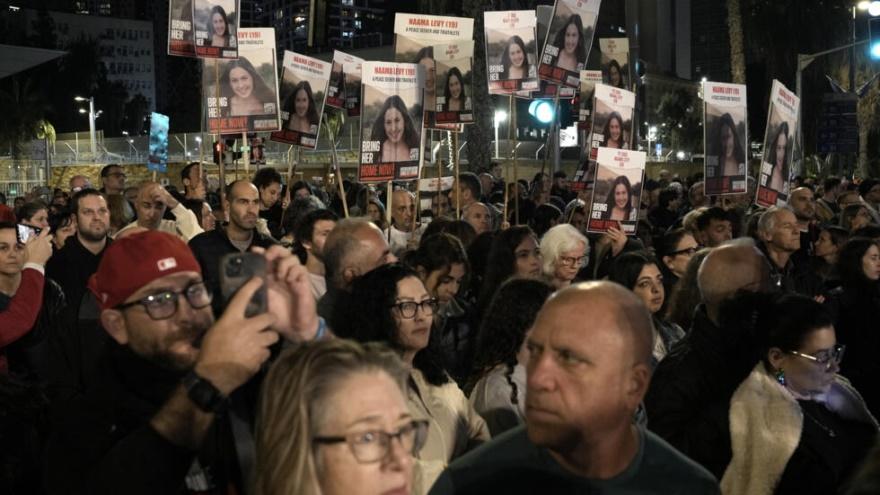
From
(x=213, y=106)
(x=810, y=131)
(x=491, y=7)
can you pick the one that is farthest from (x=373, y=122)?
(x=810, y=131)

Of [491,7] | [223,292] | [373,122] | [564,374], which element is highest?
[491,7]

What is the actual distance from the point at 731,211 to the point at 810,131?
1159 inches

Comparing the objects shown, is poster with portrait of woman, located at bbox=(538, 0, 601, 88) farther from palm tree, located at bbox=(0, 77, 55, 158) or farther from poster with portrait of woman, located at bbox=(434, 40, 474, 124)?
palm tree, located at bbox=(0, 77, 55, 158)

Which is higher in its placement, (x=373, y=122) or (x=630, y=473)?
(x=373, y=122)

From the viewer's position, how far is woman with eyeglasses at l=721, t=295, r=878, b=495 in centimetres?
401

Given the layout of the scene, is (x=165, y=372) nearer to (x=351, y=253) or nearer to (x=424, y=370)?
(x=424, y=370)

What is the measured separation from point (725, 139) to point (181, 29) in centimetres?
604

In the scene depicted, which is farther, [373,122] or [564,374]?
[373,122]

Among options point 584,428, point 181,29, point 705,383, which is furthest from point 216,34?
point 584,428

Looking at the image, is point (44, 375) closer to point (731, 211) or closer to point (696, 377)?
point (696, 377)

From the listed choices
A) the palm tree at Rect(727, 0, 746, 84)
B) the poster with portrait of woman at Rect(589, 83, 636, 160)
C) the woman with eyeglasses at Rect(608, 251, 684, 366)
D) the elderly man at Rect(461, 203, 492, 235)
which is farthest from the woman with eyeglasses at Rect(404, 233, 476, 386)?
the palm tree at Rect(727, 0, 746, 84)

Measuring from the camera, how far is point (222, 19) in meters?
11.4

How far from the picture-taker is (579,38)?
12805 millimetres

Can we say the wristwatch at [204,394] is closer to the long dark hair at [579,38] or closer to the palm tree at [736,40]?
the long dark hair at [579,38]
